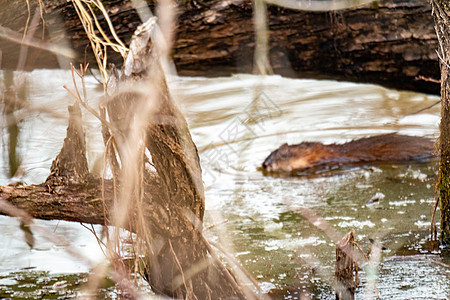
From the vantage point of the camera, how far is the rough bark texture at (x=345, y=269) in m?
2.32

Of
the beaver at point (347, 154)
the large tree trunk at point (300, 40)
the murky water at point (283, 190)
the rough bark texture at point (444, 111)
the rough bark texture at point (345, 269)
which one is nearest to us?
the rough bark texture at point (345, 269)

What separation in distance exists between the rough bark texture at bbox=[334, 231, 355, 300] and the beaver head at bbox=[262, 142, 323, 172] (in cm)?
197

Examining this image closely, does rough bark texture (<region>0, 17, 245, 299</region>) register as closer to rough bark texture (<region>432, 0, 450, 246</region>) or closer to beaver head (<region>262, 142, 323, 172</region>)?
rough bark texture (<region>432, 0, 450, 246</region>)

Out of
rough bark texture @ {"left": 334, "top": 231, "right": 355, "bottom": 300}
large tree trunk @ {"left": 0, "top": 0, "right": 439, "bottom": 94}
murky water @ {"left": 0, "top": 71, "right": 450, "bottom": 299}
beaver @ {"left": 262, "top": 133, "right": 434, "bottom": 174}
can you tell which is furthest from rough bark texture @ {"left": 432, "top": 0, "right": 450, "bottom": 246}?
beaver @ {"left": 262, "top": 133, "right": 434, "bottom": 174}

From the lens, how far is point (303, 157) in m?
4.40

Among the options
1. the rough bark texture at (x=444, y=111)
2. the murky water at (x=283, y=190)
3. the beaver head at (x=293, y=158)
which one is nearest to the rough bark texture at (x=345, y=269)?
the murky water at (x=283, y=190)

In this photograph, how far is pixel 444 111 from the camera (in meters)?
2.58

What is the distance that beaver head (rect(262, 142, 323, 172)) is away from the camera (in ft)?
14.3

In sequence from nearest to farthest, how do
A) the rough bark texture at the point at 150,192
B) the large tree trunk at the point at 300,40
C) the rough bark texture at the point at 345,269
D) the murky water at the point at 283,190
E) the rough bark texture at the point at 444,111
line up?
1. the rough bark texture at the point at 150,192
2. the rough bark texture at the point at 345,269
3. the rough bark texture at the point at 444,111
4. the murky water at the point at 283,190
5. the large tree trunk at the point at 300,40

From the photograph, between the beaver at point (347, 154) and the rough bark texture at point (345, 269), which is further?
the beaver at point (347, 154)

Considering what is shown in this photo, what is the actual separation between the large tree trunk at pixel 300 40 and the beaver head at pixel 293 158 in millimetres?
654

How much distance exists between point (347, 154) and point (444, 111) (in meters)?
1.81

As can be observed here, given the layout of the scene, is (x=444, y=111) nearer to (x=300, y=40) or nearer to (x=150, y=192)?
(x=150, y=192)

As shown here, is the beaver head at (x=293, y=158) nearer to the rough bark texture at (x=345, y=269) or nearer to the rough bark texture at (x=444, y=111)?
the rough bark texture at (x=444, y=111)
